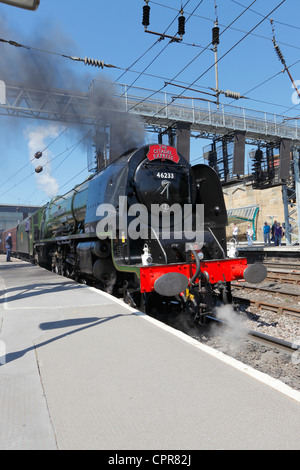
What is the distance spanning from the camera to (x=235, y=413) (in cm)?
222

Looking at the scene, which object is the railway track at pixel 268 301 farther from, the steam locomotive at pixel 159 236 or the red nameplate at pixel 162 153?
the red nameplate at pixel 162 153

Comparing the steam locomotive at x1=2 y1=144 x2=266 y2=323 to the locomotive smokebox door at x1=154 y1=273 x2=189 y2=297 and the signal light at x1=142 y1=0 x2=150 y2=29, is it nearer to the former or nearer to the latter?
the locomotive smokebox door at x1=154 y1=273 x2=189 y2=297

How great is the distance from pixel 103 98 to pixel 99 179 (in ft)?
24.9

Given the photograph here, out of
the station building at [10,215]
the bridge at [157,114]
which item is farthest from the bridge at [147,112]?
the station building at [10,215]

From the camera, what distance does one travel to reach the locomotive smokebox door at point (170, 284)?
15.4 ft

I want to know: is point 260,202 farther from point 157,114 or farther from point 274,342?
point 274,342

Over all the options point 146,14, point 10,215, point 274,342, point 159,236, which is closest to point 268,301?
point 274,342

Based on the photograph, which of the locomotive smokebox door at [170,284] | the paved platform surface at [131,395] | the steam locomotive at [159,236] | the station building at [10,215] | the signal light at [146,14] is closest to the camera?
the paved platform surface at [131,395]

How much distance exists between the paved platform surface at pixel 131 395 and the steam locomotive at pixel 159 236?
137 cm

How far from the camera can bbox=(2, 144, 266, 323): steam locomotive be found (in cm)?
540

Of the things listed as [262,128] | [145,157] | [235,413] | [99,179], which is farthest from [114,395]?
[262,128]

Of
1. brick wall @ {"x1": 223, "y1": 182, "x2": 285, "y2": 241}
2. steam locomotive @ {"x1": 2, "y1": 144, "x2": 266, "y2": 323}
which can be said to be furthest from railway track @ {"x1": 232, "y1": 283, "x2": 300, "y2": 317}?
brick wall @ {"x1": 223, "y1": 182, "x2": 285, "y2": 241}

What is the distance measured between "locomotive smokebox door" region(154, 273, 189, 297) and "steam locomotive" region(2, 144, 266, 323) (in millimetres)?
15
